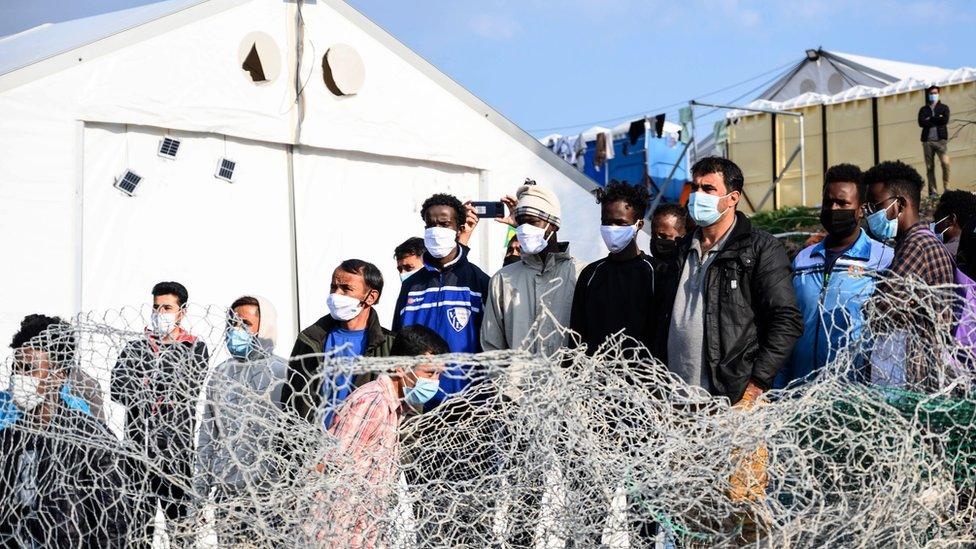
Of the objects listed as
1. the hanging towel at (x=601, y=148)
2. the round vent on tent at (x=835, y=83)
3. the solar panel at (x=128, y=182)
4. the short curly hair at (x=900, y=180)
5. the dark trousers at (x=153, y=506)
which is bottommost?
the dark trousers at (x=153, y=506)

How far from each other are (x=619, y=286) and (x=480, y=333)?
764 mm

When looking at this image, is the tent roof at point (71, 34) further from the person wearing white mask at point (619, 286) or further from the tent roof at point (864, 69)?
the tent roof at point (864, 69)

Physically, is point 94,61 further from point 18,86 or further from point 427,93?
point 427,93

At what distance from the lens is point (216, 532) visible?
3.29m

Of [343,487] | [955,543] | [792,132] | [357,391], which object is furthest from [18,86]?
[792,132]

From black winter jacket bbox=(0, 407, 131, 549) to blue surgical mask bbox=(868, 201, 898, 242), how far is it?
325 cm

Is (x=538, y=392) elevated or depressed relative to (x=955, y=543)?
elevated

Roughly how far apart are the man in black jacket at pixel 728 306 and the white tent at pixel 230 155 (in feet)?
13.7

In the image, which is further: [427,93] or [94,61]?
[427,93]

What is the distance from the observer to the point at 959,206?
214 inches

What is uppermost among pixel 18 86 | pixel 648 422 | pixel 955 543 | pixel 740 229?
pixel 18 86

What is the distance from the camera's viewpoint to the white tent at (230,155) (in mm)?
6535

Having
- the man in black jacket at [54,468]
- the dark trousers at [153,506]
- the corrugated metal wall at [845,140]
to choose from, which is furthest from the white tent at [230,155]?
the corrugated metal wall at [845,140]

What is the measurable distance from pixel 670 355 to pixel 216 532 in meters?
1.84
